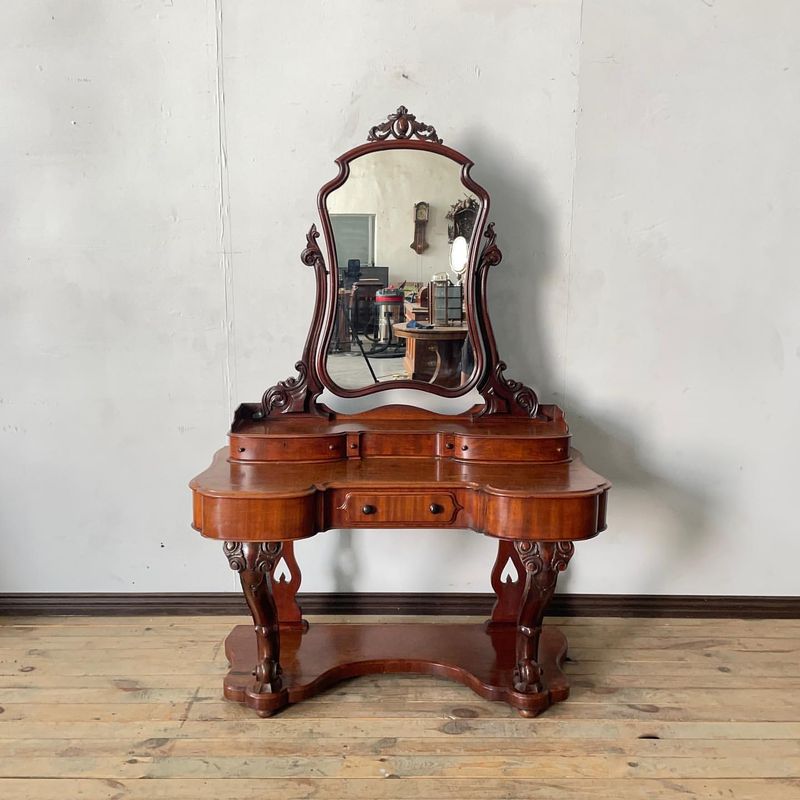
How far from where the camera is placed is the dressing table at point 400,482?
2186 millimetres

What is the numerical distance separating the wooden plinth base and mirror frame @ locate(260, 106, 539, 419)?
2.91ft

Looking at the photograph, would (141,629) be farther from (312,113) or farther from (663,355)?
(663,355)

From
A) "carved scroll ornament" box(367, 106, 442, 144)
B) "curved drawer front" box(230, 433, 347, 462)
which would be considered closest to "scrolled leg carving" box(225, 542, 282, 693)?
"curved drawer front" box(230, 433, 347, 462)

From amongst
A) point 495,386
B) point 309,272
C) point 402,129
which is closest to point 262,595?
point 495,386

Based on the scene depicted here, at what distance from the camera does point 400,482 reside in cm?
227

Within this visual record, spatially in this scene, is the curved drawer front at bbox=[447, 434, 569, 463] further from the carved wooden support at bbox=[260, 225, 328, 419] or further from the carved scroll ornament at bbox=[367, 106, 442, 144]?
the carved scroll ornament at bbox=[367, 106, 442, 144]

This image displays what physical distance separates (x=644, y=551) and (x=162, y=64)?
2836 mm

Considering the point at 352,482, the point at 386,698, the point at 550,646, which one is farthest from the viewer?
the point at 550,646

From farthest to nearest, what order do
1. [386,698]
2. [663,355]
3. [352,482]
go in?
1. [663,355]
2. [386,698]
3. [352,482]

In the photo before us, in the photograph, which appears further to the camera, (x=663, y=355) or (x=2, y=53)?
(x=663, y=355)

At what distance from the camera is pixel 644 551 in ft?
10.1

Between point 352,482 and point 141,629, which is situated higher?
point 352,482

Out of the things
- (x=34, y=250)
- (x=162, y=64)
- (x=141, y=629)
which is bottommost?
(x=141, y=629)

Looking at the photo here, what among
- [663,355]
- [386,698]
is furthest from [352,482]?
[663,355]
